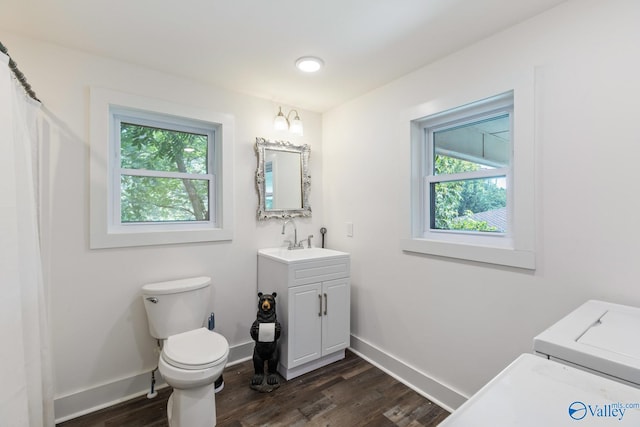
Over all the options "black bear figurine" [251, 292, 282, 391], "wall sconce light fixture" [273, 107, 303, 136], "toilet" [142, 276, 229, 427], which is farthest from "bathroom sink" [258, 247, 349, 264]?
"wall sconce light fixture" [273, 107, 303, 136]

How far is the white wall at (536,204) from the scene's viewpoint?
4.29ft

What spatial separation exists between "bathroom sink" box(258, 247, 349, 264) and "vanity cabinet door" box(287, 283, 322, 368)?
209mm

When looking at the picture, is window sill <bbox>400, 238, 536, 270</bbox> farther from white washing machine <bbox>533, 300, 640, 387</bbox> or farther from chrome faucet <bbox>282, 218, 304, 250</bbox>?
chrome faucet <bbox>282, 218, 304, 250</bbox>

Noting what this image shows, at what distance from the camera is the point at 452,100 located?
1.91 metres

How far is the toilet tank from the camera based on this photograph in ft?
6.41

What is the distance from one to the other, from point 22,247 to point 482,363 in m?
2.42

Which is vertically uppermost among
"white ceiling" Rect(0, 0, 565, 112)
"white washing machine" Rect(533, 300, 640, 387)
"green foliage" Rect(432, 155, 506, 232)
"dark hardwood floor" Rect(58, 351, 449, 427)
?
"white ceiling" Rect(0, 0, 565, 112)

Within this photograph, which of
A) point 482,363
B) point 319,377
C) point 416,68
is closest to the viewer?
point 482,363

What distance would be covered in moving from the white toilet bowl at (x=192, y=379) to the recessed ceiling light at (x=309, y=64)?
74.6 inches

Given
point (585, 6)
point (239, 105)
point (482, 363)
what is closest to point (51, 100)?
point (239, 105)

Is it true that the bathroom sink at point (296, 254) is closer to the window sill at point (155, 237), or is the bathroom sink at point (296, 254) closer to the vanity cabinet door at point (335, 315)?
the vanity cabinet door at point (335, 315)

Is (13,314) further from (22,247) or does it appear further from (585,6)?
(585,6)

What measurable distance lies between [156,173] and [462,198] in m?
2.24

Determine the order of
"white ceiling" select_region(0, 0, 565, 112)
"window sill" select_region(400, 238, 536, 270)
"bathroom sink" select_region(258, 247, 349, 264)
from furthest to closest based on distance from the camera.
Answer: "bathroom sink" select_region(258, 247, 349, 264) → "window sill" select_region(400, 238, 536, 270) → "white ceiling" select_region(0, 0, 565, 112)
